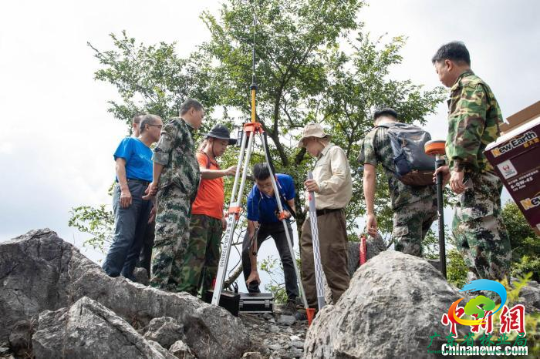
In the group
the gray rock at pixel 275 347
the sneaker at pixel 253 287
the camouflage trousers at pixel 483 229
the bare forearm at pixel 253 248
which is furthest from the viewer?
the bare forearm at pixel 253 248

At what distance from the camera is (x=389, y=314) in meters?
2.29

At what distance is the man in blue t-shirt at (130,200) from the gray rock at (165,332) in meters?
1.71

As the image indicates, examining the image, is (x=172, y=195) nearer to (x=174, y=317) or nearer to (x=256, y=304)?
(x=174, y=317)

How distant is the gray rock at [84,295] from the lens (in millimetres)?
4090

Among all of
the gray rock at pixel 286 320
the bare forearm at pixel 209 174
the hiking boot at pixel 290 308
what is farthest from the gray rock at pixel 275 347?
the bare forearm at pixel 209 174

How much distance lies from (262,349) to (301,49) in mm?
11670

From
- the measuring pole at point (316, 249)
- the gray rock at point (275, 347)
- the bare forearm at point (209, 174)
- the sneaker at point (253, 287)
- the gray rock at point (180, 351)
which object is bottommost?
the gray rock at point (275, 347)

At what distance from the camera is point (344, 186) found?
17.1ft

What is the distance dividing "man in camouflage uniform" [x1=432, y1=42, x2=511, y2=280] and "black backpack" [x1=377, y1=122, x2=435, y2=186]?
85cm

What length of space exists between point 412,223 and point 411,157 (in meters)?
0.66

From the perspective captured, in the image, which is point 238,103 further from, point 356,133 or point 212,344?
point 212,344

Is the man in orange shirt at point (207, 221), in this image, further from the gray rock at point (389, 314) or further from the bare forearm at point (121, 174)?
the gray rock at point (389, 314)

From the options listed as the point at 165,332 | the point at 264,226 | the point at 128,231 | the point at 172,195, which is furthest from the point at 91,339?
the point at 264,226

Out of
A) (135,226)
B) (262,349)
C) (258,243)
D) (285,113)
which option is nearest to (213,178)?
(135,226)
